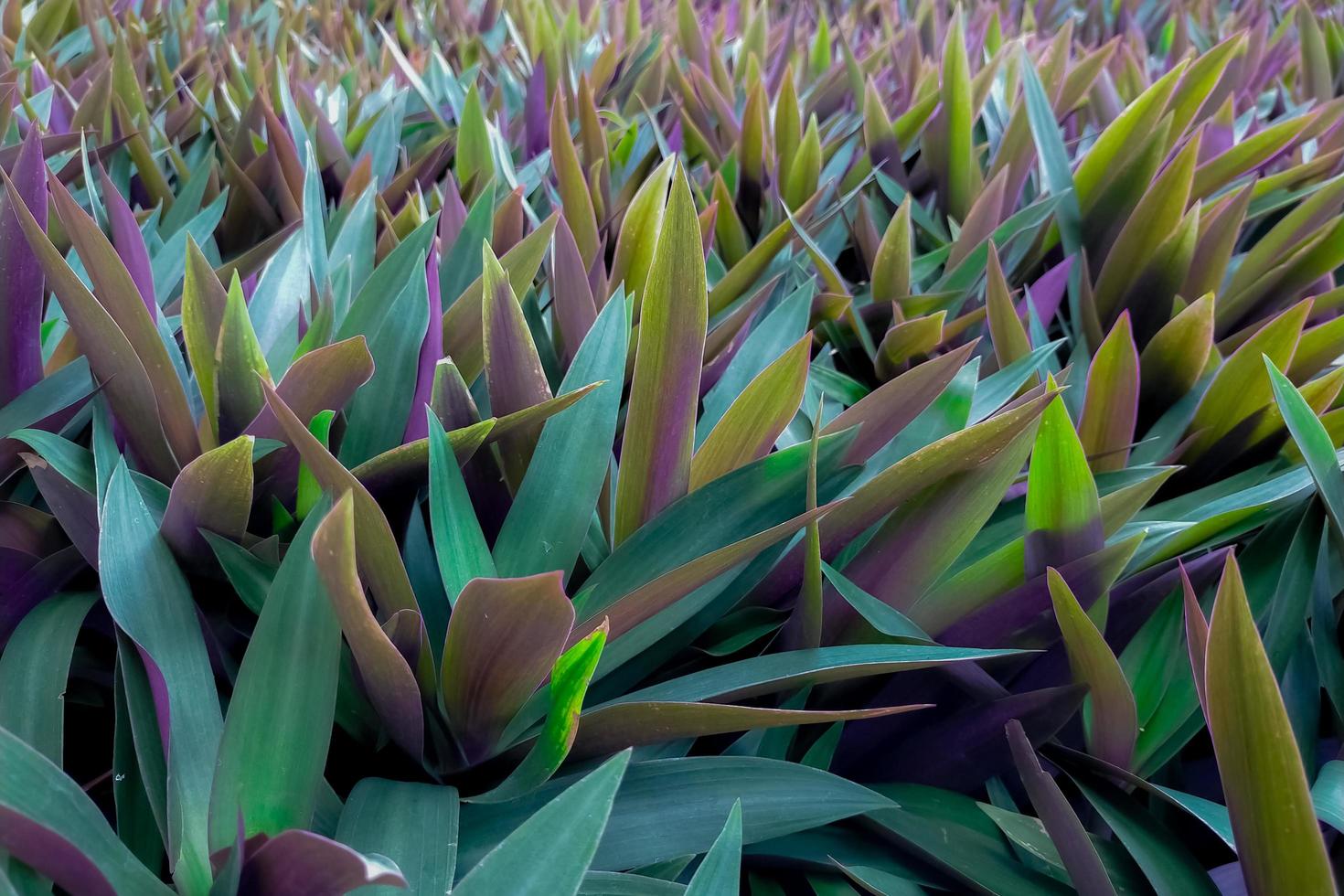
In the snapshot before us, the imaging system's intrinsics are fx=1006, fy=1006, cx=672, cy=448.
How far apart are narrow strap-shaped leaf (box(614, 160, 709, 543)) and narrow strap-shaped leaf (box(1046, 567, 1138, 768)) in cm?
22

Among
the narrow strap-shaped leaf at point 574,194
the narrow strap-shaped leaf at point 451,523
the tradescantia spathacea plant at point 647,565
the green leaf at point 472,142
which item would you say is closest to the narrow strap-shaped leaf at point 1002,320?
the tradescantia spathacea plant at point 647,565

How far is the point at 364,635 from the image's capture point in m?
0.44

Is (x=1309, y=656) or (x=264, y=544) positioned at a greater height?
(x=264, y=544)

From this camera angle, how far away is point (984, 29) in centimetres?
168

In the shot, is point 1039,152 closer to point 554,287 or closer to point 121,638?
point 554,287

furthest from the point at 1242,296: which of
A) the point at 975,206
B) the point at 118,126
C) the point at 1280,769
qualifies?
the point at 118,126

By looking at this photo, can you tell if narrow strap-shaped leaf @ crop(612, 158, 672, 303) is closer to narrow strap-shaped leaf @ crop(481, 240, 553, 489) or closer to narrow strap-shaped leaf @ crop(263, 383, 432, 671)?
narrow strap-shaped leaf @ crop(481, 240, 553, 489)

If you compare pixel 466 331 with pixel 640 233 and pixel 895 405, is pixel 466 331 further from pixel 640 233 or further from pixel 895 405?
pixel 895 405

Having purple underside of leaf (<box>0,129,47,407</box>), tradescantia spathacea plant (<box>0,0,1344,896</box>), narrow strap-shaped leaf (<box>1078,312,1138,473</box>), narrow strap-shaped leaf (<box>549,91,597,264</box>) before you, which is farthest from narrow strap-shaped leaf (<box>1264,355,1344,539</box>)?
purple underside of leaf (<box>0,129,47,407</box>)

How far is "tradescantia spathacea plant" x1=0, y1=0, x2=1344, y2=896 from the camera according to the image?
1.49 feet

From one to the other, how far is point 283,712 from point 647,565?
22 cm

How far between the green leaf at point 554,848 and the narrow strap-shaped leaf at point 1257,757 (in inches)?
10.2

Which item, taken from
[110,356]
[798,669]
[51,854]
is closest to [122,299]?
[110,356]

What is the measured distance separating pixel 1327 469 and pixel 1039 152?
1.90 ft
